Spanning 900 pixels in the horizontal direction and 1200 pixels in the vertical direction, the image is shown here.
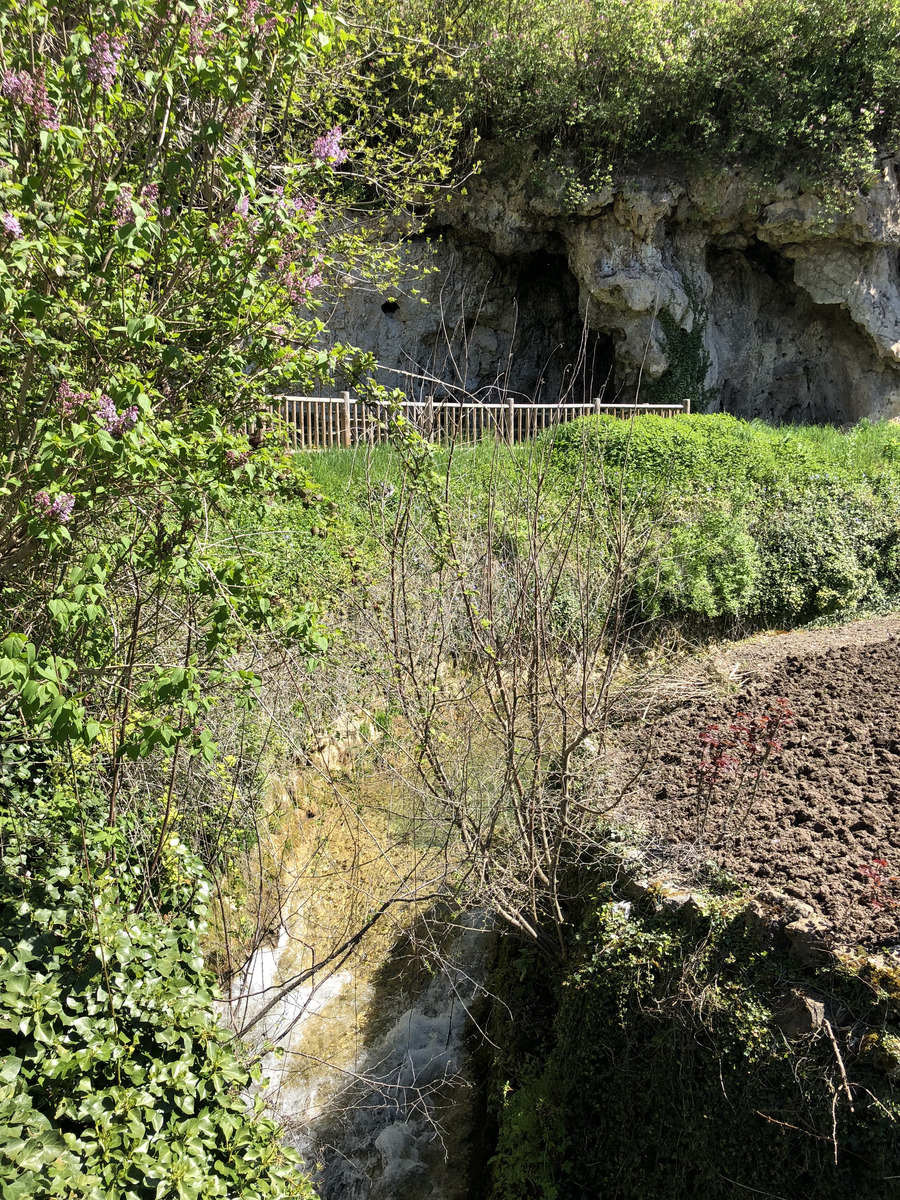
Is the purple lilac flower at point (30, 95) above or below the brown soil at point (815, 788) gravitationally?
above

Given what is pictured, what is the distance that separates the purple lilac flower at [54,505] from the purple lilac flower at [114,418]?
0.22 meters

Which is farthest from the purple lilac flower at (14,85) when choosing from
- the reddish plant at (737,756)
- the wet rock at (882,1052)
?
the wet rock at (882,1052)

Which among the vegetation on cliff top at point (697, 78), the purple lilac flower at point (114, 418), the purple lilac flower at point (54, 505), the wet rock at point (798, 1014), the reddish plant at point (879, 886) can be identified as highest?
the vegetation on cliff top at point (697, 78)

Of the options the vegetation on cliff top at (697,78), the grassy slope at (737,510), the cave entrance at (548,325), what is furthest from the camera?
the cave entrance at (548,325)

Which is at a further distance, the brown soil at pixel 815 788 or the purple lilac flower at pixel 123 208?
the brown soil at pixel 815 788

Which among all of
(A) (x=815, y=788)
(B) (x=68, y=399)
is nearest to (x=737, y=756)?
(A) (x=815, y=788)

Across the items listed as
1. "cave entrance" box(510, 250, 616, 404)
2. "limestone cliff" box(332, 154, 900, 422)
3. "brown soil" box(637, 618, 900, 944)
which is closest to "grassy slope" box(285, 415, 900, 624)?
"brown soil" box(637, 618, 900, 944)

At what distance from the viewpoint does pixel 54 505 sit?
2240 millimetres

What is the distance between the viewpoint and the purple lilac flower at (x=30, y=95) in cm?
223

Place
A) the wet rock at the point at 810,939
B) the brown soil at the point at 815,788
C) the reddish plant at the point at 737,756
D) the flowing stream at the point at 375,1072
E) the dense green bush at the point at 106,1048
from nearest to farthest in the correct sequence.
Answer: the dense green bush at the point at 106,1048, the wet rock at the point at 810,939, the brown soil at the point at 815,788, the reddish plant at the point at 737,756, the flowing stream at the point at 375,1072

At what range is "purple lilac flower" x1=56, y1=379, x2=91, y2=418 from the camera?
2.37m

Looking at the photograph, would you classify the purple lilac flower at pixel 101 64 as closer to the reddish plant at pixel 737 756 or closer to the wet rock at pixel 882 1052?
the reddish plant at pixel 737 756

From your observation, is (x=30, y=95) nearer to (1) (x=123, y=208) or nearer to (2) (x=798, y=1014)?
(1) (x=123, y=208)

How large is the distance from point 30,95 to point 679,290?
15.5 m
